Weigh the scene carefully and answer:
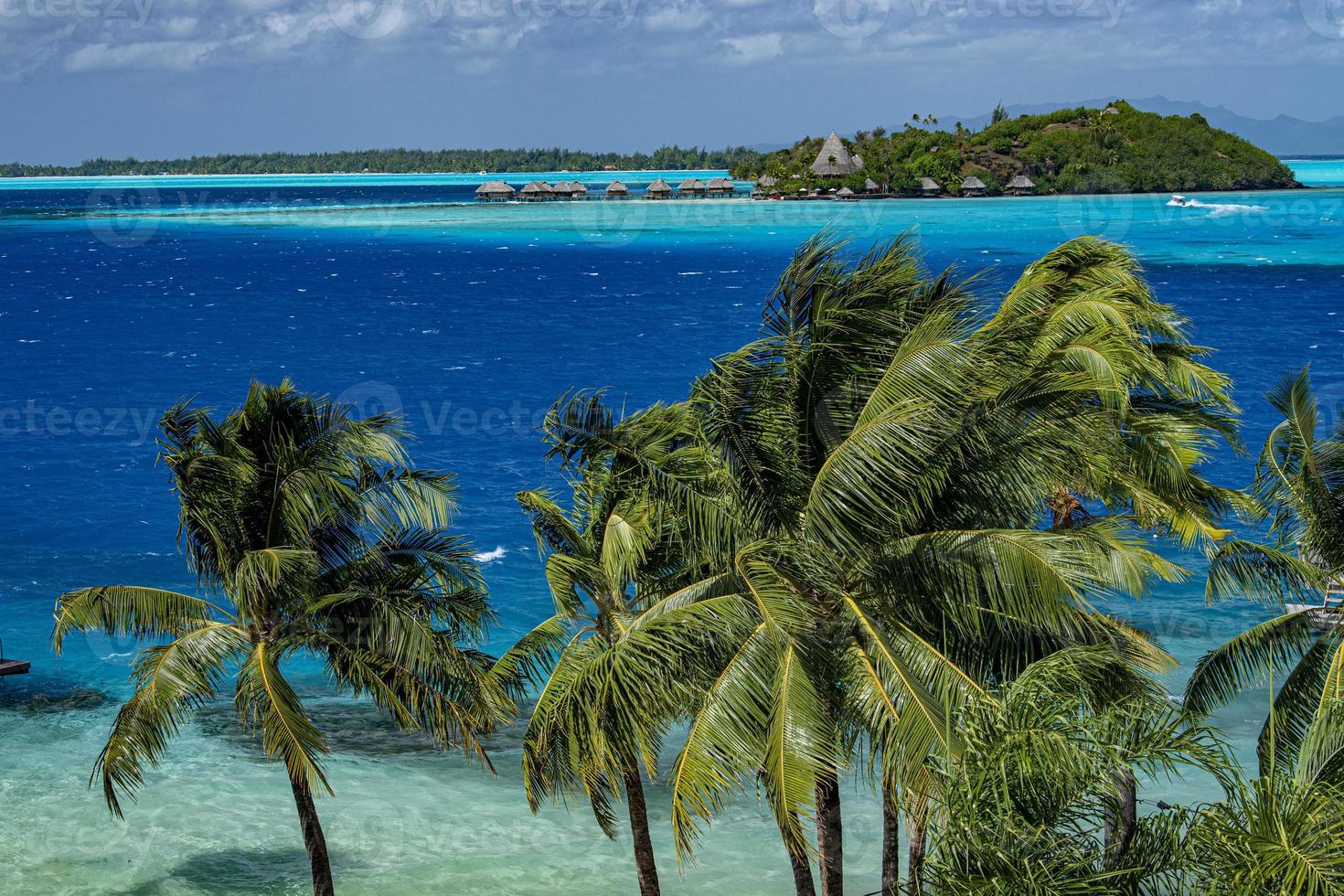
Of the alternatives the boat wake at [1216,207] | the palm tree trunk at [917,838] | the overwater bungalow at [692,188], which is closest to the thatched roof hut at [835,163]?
the overwater bungalow at [692,188]

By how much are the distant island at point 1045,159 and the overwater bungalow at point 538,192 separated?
1134 inches

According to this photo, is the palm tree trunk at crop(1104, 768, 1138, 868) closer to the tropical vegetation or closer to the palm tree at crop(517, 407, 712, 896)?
the tropical vegetation

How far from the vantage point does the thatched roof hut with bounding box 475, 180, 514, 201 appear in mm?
173750

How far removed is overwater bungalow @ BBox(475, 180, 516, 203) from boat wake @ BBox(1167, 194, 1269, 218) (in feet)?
280

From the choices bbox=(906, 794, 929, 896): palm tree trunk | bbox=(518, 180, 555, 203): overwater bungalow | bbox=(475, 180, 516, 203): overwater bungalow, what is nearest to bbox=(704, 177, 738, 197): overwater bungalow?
bbox=(518, 180, 555, 203): overwater bungalow

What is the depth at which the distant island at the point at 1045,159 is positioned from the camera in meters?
173

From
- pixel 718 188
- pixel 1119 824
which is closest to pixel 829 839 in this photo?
pixel 1119 824

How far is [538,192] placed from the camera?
178625 millimetres

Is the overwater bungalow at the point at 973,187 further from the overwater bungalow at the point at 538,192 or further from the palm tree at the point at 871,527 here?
the palm tree at the point at 871,527

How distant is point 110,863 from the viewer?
1770 cm

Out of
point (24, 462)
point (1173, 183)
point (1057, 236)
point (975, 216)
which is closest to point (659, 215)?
point (975, 216)

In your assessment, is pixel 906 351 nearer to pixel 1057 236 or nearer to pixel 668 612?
pixel 668 612

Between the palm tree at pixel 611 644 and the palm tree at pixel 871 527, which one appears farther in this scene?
the palm tree at pixel 611 644

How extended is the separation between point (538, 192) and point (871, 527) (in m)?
174
